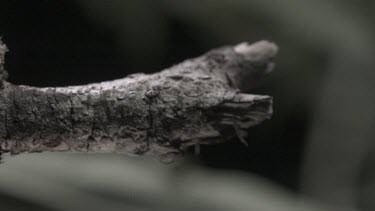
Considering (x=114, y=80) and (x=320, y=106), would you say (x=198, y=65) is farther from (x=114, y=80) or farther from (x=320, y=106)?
(x=320, y=106)

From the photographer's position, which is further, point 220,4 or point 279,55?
point 279,55

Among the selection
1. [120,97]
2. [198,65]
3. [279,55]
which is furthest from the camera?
[279,55]

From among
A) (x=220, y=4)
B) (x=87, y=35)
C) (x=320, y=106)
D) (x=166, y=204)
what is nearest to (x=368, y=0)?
(x=320, y=106)

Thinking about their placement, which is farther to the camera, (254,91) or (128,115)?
(254,91)

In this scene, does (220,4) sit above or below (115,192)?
above
